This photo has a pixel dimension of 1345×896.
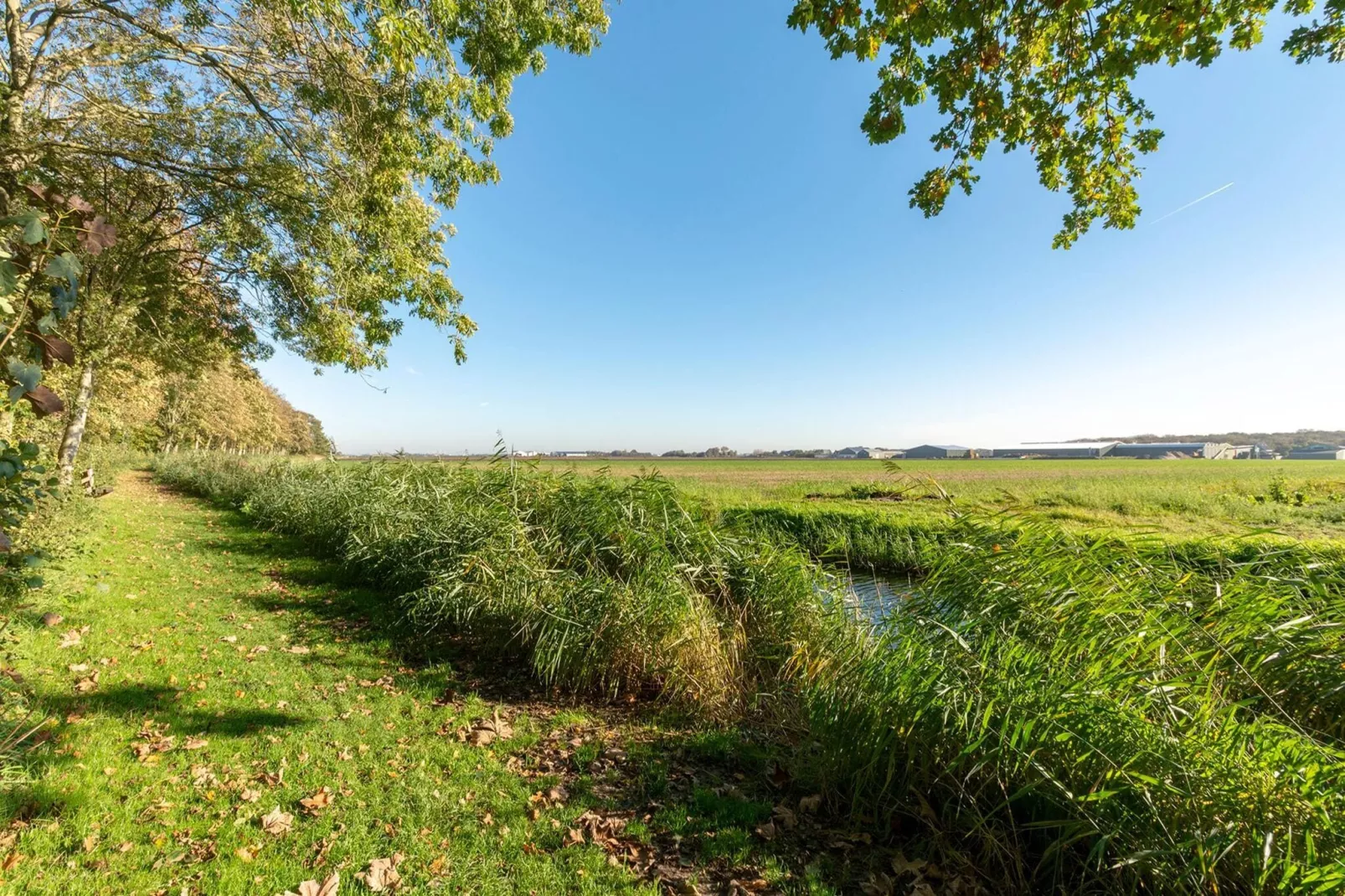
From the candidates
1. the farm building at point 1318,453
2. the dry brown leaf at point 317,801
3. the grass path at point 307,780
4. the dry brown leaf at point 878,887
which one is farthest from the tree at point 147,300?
the farm building at point 1318,453

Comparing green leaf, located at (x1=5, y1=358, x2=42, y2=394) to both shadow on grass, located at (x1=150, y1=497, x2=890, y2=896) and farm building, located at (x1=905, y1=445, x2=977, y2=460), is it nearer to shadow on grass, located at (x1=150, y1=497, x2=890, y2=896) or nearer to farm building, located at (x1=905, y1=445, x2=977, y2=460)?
shadow on grass, located at (x1=150, y1=497, x2=890, y2=896)

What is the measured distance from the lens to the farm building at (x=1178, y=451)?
87875mm

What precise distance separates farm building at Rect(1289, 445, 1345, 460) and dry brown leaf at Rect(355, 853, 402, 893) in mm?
117918

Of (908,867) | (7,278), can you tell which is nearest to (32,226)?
(7,278)

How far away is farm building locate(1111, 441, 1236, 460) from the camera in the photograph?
87.9 meters

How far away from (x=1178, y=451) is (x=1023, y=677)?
426 feet

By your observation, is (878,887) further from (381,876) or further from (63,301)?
(63,301)

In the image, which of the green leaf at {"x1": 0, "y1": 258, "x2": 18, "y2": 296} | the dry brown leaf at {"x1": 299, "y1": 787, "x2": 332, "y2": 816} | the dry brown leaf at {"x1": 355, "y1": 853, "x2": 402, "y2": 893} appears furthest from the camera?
the dry brown leaf at {"x1": 299, "y1": 787, "x2": 332, "y2": 816}

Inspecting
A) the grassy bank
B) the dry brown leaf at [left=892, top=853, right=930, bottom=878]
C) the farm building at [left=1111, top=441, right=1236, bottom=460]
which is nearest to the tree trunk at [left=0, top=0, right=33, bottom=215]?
the grassy bank

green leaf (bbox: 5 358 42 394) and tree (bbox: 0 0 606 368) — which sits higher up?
tree (bbox: 0 0 606 368)

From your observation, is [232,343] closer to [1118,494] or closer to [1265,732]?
[1265,732]

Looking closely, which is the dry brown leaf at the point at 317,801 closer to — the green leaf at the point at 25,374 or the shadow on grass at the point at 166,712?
the shadow on grass at the point at 166,712

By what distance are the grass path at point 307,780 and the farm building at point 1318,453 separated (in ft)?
383

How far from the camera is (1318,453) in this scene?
280ft
